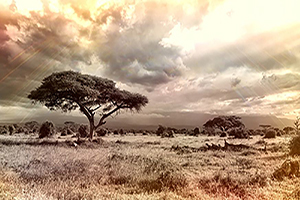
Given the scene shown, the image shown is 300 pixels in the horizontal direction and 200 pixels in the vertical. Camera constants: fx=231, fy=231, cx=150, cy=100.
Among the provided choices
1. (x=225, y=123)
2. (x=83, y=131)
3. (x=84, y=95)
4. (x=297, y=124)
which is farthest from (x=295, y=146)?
(x=225, y=123)

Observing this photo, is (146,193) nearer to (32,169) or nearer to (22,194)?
(22,194)

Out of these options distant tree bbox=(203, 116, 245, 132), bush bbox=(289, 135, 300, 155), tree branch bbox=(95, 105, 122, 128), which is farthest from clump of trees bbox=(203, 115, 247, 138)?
bush bbox=(289, 135, 300, 155)

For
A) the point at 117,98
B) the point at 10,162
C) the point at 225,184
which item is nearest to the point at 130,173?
the point at 225,184

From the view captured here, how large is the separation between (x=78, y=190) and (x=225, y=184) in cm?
431

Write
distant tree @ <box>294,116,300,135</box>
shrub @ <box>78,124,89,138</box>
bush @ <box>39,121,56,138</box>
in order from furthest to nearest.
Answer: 1. shrub @ <box>78,124,89,138</box>
2. bush @ <box>39,121,56,138</box>
3. distant tree @ <box>294,116,300,135</box>

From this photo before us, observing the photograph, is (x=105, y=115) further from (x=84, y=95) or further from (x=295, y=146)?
(x=295, y=146)

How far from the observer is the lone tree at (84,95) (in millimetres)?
19031

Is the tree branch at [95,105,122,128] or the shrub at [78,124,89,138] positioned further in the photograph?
the shrub at [78,124,89,138]

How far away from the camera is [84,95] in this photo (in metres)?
20.0

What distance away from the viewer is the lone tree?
62.4 ft

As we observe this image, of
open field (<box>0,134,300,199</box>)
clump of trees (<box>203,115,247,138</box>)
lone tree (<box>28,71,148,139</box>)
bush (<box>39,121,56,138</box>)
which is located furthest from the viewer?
clump of trees (<box>203,115,247,138</box>)

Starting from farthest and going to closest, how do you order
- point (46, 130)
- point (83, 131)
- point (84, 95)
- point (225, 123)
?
1. point (225, 123)
2. point (83, 131)
3. point (46, 130)
4. point (84, 95)

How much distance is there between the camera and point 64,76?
19.1 meters

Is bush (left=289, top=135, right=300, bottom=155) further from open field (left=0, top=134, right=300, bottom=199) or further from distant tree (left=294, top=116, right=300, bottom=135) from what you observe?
open field (left=0, top=134, right=300, bottom=199)
